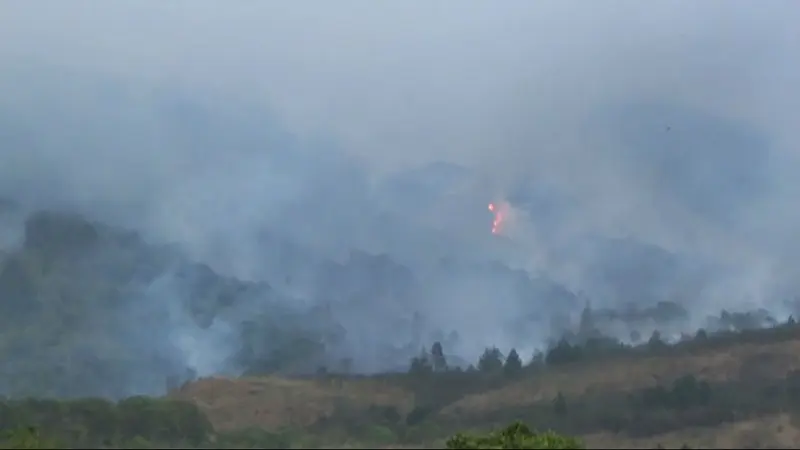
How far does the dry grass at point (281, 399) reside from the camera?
116 meters

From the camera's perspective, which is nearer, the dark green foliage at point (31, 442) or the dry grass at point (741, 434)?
the dark green foliage at point (31, 442)

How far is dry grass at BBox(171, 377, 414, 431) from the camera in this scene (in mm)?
116494

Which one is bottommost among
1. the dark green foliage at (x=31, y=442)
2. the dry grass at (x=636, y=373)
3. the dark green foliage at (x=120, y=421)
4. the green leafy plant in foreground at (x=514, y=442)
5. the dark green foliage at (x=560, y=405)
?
the green leafy plant in foreground at (x=514, y=442)

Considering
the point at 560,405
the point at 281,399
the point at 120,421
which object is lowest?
the point at 120,421

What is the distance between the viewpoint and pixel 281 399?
459 feet

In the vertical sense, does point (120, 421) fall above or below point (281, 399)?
below

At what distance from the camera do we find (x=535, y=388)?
153000mm

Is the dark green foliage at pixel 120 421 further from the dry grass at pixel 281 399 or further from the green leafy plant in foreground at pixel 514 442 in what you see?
the green leafy plant in foreground at pixel 514 442

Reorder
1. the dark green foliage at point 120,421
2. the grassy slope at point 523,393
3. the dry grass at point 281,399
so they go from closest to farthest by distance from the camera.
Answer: the dark green foliage at point 120,421, the grassy slope at point 523,393, the dry grass at point 281,399

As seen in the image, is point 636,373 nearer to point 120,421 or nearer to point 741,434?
point 741,434

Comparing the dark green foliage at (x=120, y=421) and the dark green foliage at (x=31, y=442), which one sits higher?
the dark green foliage at (x=120, y=421)

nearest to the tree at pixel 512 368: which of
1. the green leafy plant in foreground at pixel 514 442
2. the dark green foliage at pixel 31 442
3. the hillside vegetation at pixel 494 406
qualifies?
the hillside vegetation at pixel 494 406

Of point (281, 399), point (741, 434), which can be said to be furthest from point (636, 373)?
point (281, 399)

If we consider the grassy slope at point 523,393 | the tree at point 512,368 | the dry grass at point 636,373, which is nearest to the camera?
the grassy slope at point 523,393
